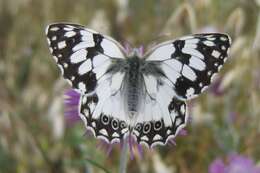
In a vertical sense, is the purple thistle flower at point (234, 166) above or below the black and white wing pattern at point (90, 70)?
below

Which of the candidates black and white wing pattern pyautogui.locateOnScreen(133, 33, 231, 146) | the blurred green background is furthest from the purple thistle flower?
black and white wing pattern pyautogui.locateOnScreen(133, 33, 231, 146)

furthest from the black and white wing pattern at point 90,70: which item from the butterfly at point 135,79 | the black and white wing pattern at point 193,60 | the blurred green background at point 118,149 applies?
the blurred green background at point 118,149

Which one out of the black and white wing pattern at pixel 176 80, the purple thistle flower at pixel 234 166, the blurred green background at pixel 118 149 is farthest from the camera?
the blurred green background at pixel 118 149

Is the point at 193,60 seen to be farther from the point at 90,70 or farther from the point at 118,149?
the point at 118,149

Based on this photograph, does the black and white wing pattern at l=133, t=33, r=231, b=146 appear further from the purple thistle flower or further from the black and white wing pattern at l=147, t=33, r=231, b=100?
the purple thistle flower

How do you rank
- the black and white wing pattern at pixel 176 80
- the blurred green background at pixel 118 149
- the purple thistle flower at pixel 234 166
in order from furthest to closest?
the blurred green background at pixel 118 149
the purple thistle flower at pixel 234 166
the black and white wing pattern at pixel 176 80

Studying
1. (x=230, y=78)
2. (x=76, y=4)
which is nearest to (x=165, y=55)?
(x=230, y=78)

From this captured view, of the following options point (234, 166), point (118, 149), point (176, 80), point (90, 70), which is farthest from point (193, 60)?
point (118, 149)

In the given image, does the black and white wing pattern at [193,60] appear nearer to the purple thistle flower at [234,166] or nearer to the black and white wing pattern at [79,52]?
the black and white wing pattern at [79,52]
